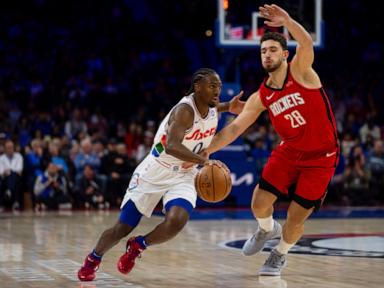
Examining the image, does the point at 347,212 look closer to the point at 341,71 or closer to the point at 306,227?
the point at 306,227

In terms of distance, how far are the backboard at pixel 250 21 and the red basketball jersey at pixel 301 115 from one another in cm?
870

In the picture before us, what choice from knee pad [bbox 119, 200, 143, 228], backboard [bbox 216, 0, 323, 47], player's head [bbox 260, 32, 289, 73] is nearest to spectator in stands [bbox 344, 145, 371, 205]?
backboard [bbox 216, 0, 323, 47]

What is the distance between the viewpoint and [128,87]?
20156 millimetres

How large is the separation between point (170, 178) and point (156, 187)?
0.13 metres

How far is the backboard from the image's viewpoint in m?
15.4

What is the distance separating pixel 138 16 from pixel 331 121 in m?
16.2

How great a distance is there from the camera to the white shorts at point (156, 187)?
6.51m

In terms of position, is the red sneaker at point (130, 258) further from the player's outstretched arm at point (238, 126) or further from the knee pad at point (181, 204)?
the player's outstretched arm at point (238, 126)

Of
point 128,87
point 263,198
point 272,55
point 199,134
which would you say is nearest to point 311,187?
point 263,198

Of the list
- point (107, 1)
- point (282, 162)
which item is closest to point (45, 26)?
point (107, 1)

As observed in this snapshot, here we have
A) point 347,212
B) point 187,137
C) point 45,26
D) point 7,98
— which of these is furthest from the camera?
point 45,26

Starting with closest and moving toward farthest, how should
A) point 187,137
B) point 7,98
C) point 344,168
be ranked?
point 187,137 < point 344,168 < point 7,98

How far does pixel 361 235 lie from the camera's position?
1044 centimetres

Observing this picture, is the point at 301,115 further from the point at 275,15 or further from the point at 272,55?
the point at 275,15
